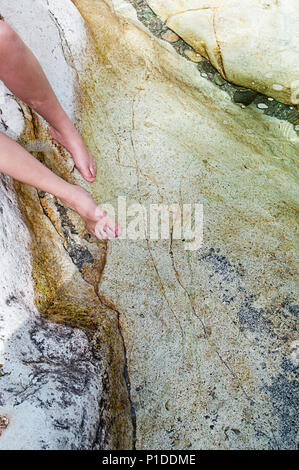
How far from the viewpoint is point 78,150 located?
191 cm

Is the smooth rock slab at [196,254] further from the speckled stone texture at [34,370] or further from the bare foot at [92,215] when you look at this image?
the speckled stone texture at [34,370]

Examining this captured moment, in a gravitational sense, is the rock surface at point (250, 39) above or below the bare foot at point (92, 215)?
above

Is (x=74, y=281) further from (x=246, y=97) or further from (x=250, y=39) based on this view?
(x=250, y=39)

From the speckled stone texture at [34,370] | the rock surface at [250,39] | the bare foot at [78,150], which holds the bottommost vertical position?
the speckled stone texture at [34,370]

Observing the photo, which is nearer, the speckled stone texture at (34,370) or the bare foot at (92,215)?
the speckled stone texture at (34,370)

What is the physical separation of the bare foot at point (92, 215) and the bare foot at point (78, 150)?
250mm

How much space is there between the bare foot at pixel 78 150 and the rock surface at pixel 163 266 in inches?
2.8

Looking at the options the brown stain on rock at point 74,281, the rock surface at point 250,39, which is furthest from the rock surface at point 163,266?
the rock surface at point 250,39

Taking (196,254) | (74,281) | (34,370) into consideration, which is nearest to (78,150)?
(74,281)

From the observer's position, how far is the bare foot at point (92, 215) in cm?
169

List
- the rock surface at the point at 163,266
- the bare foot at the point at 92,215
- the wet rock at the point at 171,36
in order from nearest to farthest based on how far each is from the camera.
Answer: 1. the rock surface at the point at 163,266
2. the bare foot at the point at 92,215
3. the wet rock at the point at 171,36

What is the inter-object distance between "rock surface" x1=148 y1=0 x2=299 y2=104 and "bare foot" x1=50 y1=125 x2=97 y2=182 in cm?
127

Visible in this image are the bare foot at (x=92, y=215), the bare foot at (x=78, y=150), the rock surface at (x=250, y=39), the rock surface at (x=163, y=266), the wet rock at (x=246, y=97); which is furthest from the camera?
the wet rock at (x=246, y=97)
